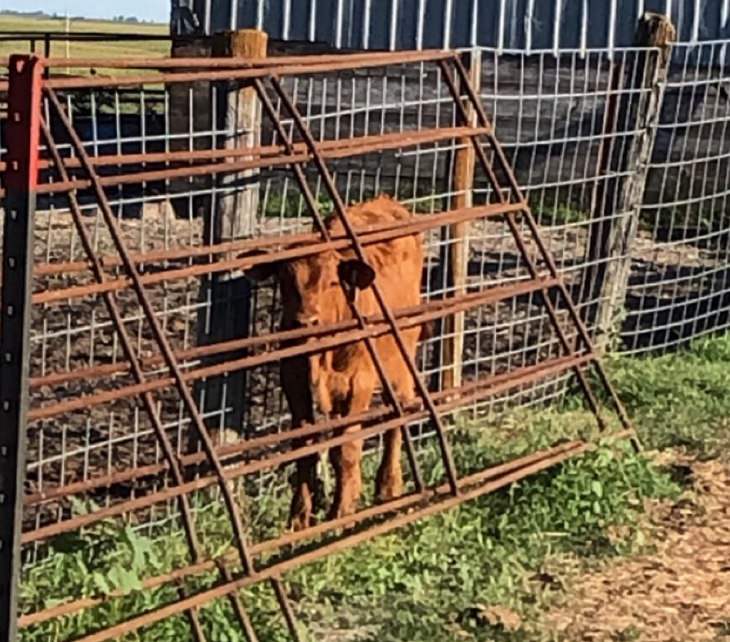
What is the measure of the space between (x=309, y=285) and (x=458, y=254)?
7.30 feet

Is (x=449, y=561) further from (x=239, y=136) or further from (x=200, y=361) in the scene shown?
(x=239, y=136)

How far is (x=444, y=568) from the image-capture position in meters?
6.41

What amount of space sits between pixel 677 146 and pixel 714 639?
43.3 feet

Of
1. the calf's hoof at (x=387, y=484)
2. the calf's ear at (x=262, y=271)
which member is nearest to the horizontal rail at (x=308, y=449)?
the calf's hoof at (x=387, y=484)

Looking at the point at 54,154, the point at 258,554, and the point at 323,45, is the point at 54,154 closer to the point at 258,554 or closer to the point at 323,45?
the point at 258,554

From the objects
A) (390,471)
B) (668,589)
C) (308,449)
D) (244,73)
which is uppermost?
(244,73)

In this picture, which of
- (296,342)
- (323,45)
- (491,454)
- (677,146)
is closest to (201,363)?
(296,342)

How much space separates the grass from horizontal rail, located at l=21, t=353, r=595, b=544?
0.24 metres

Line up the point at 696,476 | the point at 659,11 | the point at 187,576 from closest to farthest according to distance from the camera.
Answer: the point at 187,576 → the point at 696,476 → the point at 659,11

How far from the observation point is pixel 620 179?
382 inches

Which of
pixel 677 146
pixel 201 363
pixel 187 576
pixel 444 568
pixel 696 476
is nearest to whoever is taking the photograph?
pixel 187 576

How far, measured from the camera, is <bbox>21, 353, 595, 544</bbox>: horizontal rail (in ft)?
16.4

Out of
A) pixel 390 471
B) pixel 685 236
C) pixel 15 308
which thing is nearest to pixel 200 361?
pixel 390 471

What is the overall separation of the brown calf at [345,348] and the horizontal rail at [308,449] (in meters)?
0.42
